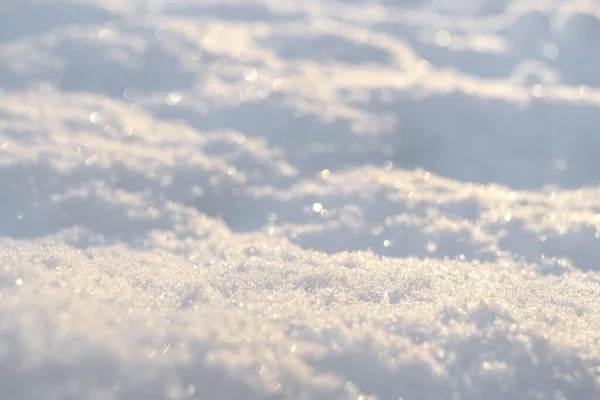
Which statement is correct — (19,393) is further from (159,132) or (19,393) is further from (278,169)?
(159,132)

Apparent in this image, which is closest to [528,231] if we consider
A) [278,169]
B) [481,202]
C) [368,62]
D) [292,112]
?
[481,202]

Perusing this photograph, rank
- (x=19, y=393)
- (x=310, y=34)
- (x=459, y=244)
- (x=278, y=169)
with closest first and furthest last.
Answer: (x=19, y=393) → (x=459, y=244) → (x=278, y=169) → (x=310, y=34)

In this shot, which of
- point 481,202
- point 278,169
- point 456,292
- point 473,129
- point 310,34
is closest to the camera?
point 456,292

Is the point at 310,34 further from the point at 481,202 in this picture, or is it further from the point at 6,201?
the point at 6,201

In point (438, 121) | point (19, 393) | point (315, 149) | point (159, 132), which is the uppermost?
point (438, 121)

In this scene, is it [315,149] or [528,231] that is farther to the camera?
[315,149]

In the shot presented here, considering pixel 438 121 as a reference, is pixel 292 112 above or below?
below

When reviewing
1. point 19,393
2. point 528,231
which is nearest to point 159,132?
point 528,231
